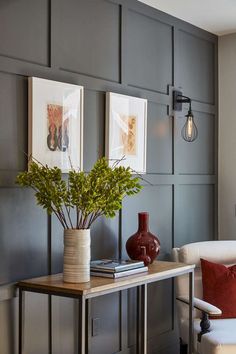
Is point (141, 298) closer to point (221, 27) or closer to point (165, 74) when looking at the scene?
point (165, 74)

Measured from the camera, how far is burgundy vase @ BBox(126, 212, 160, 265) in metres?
3.41

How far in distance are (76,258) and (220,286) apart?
3.86ft

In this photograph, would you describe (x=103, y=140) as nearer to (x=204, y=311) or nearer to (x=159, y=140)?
(x=159, y=140)

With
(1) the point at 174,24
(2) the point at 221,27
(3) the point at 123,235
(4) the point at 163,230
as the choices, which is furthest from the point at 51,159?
(2) the point at 221,27

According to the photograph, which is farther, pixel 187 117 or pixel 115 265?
pixel 187 117

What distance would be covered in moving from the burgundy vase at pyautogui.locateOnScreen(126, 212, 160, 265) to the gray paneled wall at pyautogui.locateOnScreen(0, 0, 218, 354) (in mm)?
195

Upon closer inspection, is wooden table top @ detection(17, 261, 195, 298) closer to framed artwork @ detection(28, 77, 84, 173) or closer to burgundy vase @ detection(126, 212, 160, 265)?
burgundy vase @ detection(126, 212, 160, 265)

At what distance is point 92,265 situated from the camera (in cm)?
308

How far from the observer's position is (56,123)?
316 cm

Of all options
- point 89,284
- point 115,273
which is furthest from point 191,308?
point 89,284

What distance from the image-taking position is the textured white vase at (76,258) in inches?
111

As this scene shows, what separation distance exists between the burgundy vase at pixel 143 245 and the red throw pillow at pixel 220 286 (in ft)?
1.38

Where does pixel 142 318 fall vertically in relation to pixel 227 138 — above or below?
below

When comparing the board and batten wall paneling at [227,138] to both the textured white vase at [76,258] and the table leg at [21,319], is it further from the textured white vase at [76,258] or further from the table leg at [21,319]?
the table leg at [21,319]
